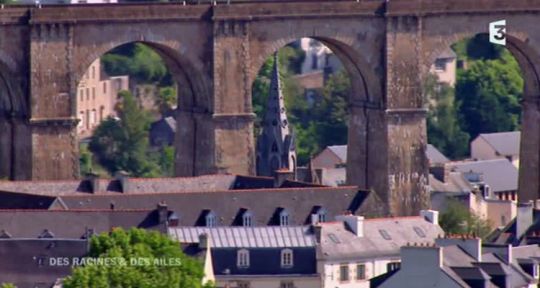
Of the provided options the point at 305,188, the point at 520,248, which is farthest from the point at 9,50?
the point at 520,248

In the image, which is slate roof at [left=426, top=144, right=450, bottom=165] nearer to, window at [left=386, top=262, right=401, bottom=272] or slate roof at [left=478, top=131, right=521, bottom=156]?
slate roof at [left=478, top=131, right=521, bottom=156]

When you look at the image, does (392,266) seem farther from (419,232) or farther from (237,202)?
(237,202)

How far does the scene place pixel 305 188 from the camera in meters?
119

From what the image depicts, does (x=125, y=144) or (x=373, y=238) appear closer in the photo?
(x=373, y=238)

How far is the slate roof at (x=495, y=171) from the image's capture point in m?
151

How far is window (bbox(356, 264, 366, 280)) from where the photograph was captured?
10876 centimetres

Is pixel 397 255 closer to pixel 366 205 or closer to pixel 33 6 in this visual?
pixel 366 205

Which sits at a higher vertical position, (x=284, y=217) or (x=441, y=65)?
(x=441, y=65)

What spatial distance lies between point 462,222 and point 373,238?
46.4ft

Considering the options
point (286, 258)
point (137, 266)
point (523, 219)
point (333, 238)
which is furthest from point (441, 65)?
point (137, 266)

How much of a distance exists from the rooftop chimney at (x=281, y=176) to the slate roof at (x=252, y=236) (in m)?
12.0

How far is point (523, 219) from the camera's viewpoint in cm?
11444

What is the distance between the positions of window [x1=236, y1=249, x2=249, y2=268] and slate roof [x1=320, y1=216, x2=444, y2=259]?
89.9 inches

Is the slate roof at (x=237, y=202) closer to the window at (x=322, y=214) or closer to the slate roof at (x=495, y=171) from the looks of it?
the window at (x=322, y=214)
